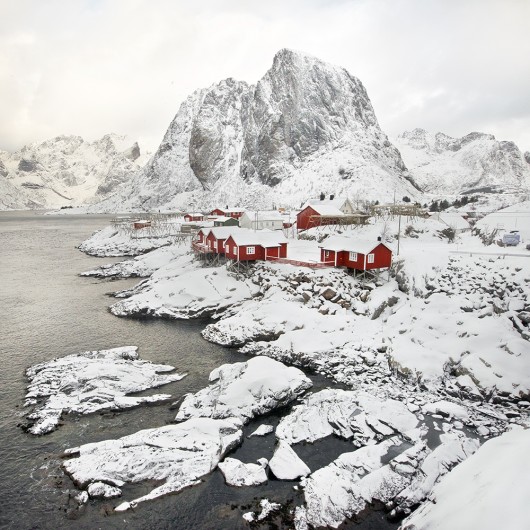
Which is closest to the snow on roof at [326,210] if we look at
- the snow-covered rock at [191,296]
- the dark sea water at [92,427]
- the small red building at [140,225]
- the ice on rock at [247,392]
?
the snow-covered rock at [191,296]

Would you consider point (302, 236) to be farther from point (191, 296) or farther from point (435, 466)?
point (435, 466)

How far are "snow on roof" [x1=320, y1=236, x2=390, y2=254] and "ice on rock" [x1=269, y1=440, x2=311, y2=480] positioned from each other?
26923mm

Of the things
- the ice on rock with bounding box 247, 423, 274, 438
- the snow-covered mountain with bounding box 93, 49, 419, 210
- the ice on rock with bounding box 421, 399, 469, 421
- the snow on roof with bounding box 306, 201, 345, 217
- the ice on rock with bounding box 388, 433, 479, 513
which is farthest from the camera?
the snow-covered mountain with bounding box 93, 49, 419, 210

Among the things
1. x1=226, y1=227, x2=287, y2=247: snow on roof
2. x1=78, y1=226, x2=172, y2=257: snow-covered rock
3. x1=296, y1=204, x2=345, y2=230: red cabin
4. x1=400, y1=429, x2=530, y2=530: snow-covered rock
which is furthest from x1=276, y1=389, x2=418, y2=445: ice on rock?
x1=78, y1=226, x2=172, y2=257: snow-covered rock

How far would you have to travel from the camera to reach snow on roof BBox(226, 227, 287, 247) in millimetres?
48422

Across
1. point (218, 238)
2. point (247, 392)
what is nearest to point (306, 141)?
point (218, 238)

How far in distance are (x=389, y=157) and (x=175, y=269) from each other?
5149 inches

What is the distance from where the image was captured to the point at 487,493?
Answer: 457 inches

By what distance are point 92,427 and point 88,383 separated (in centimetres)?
472

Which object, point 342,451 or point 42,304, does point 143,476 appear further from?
point 42,304

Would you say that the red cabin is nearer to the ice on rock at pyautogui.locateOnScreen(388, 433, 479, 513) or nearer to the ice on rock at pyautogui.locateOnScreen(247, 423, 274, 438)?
the ice on rock at pyautogui.locateOnScreen(247, 423, 274, 438)

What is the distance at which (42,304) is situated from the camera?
4581cm

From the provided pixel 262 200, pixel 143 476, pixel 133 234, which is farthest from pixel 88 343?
pixel 262 200

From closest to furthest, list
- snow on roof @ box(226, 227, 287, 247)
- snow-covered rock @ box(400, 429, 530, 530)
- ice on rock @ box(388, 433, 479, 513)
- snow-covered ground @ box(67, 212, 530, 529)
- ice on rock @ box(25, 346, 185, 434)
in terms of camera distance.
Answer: snow-covered rock @ box(400, 429, 530, 530), ice on rock @ box(388, 433, 479, 513), snow-covered ground @ box(67, 212, 530, 529), ice on rock @ box(25, 346, 185, 434), snow on roof @ box(226, 227, 287, 247)
